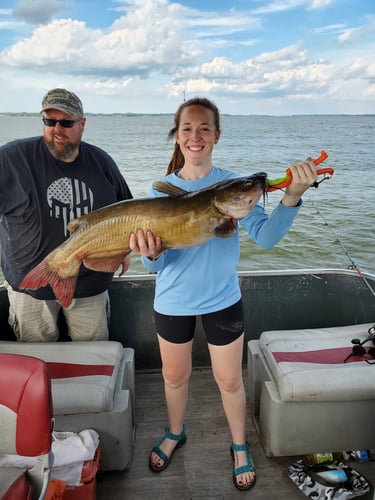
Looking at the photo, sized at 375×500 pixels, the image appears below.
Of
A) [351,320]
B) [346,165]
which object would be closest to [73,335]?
[351,320]

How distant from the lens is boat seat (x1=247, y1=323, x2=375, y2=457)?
303 cm

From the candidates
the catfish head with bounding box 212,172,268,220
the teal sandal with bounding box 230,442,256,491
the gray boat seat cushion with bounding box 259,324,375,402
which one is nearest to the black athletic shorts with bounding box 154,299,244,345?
the gray boat seat cushion with bounding box 259,324,375,402

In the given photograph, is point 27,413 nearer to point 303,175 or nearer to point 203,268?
point 203,268

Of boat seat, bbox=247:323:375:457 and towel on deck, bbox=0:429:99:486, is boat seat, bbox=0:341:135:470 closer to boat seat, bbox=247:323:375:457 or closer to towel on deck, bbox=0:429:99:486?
towel on deck, bbox=0:429:99:486

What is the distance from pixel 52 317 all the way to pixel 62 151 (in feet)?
4.50

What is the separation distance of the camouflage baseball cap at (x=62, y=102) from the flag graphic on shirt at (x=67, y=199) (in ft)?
1.69

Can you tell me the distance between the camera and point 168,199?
242 centimetres

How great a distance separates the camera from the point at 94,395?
2.95 metres

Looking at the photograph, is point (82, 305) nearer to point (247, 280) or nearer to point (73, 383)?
point (73, 383)

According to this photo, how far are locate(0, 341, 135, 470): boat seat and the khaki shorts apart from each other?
0.23 meters

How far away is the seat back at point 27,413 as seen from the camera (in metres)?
2.04

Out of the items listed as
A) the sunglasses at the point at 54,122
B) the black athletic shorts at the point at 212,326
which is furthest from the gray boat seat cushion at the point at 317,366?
the sunglasses at the point at 54,122

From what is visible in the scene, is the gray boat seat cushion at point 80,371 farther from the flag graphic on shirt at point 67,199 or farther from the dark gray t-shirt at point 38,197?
the flag graphic on shirt at point 67,199

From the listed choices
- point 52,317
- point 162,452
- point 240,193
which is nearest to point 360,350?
point 162,452
